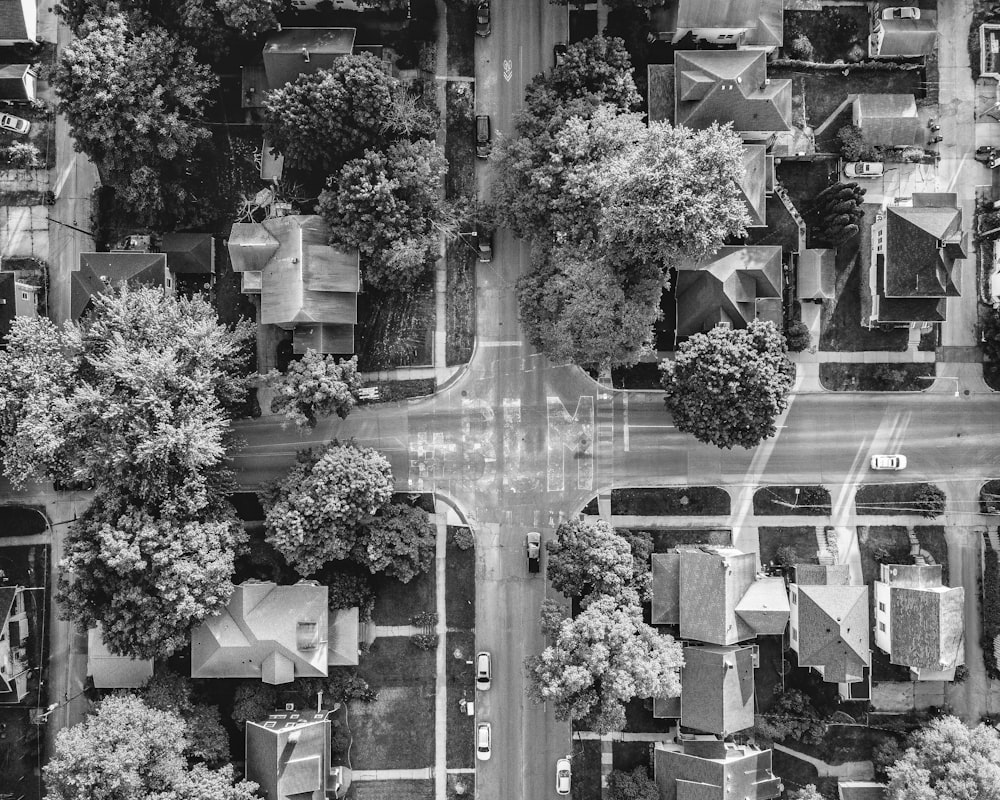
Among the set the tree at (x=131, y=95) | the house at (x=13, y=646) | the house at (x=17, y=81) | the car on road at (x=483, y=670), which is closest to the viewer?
the tree at (x=131, y=95)

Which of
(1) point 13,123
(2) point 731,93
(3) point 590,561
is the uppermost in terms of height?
(2) point 731,93

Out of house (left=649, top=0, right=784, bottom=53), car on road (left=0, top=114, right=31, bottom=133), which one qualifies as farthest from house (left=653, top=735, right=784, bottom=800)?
car on road (left=0, top=114, right=31, bottom=133)

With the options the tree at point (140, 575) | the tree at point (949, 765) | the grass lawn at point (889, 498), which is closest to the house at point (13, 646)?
the tree at point (140, 575)

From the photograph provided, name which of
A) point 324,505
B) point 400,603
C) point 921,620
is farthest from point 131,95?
point 921,620

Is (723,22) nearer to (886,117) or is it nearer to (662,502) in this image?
(886,117)

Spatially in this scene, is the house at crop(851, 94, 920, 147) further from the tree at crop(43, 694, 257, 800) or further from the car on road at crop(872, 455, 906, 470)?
the tree at crop(43, 694, 257, 800)

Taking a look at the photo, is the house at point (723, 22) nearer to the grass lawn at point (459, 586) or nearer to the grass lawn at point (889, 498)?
the grass lawn at point (889, 498)

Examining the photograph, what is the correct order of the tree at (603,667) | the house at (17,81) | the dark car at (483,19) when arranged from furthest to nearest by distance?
the dark car at (483,19)
the house at (17,81)
the tree at (603,667)

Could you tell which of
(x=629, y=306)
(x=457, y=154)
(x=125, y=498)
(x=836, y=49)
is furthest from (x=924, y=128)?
(x=125, y=498)
